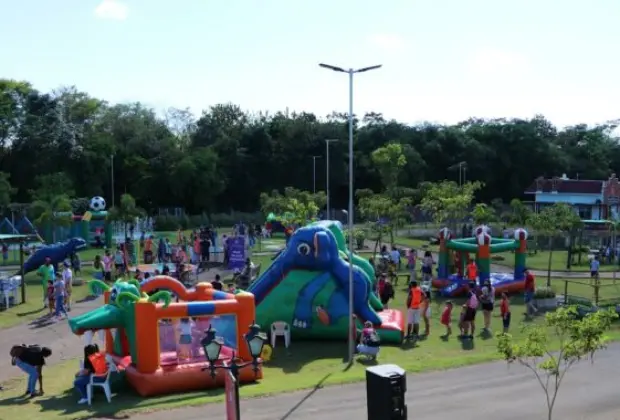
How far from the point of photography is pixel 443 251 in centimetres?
2809

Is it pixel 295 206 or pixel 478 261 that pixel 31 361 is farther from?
pixel 295 206

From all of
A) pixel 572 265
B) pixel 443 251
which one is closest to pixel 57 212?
pixel 443 251

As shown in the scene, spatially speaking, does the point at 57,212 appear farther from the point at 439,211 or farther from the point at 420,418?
the point at 420,418

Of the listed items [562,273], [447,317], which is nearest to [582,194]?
[562,273]

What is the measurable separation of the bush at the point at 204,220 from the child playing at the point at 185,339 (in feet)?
143

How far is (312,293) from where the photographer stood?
1864 cm

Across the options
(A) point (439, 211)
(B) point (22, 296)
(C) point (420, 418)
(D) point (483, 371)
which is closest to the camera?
(C) point (420, 418)

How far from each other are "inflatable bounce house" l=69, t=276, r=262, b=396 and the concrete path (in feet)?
4.75

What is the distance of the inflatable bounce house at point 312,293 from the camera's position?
61.1 ft

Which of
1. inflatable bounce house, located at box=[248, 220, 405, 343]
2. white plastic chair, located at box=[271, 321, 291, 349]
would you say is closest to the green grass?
inflatable bounce house, located at box=[248, 220, 405, 343]

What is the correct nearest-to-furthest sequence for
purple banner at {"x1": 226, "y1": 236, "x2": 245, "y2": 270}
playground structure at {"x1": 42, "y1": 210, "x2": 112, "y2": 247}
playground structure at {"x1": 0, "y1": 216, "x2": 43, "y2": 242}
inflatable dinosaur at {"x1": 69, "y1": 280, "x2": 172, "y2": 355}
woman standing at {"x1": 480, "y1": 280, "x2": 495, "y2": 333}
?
inflatable dinosaur at {"x1": 69, "y1": 280, "x2": 172, "y2": 355}
woman standing at {"x1": 480, "y1": 280, "x2": 495, "y2": 333}
purple banner at {"x1": 226, "y1": 236, "x2": 245, "y2": 270}
playground structure at {"x1": 42, "y1": 210, "x2": 112, "y2": 247}
playground structure at {"x1": 0, "y1": 216, "x2": 43, "y2": 242}

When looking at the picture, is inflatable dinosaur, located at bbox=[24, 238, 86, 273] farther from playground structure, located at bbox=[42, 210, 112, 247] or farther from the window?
the window

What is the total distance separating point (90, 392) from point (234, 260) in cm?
1617

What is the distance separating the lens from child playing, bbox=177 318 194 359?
15.1 meters
